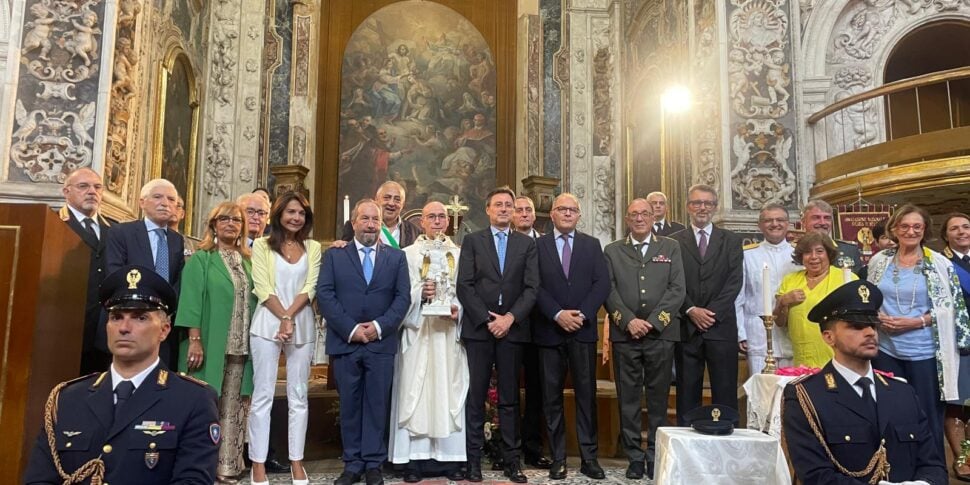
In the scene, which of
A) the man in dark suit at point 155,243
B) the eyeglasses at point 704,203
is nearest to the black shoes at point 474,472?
the man in dark suit at point 155,243

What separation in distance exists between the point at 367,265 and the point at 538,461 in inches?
71.1

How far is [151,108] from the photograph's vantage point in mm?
8164

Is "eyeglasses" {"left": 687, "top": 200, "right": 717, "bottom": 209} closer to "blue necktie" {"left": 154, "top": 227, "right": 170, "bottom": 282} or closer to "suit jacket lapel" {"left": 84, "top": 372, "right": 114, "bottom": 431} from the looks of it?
"blue necktie" {"left": 154, "top": 227, "right": 170, "bottom": 282}

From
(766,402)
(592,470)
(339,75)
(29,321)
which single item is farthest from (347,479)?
(339,75)

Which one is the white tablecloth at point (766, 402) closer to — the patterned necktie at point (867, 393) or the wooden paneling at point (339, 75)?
the patterned necktie at point (867, 393)

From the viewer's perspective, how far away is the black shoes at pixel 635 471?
4.46m

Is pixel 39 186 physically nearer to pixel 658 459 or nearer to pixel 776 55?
pixel 658 459

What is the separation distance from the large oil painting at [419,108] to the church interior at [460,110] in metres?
0.04

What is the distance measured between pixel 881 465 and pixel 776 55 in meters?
6.85

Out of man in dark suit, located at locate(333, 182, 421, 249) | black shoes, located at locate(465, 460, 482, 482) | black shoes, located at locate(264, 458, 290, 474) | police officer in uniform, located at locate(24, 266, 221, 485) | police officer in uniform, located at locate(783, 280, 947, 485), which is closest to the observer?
police officer in uniform, located at locate(24, 266, 221, 485)

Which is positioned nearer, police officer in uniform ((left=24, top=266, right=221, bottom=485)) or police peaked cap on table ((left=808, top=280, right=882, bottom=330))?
police officer in uniform ((left=24, top=266, right=221, bottom=485))

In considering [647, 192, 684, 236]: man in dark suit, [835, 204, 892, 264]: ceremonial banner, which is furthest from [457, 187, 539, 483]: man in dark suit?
[835, 204, 892, 264]: ceremonial banner

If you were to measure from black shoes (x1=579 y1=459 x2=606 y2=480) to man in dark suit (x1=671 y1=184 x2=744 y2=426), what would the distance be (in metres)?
0.66

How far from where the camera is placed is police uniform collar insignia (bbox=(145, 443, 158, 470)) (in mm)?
2133
